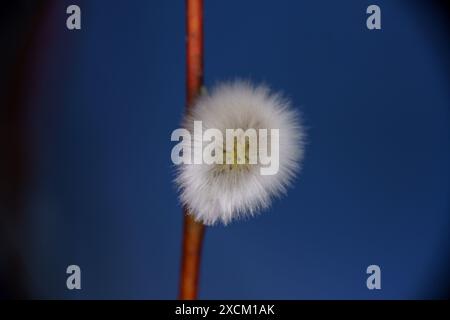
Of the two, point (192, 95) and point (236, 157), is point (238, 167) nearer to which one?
point (236, 157)

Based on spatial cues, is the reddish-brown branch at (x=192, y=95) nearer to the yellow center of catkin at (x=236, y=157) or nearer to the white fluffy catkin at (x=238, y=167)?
the white fluffy catkin at (x=238, y=167)

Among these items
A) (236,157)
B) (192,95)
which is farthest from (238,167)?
(192,95)

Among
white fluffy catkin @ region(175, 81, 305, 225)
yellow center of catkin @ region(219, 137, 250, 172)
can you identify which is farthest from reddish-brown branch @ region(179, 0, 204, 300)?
yellow center of catkin @ region(219, 137, 250, 172)

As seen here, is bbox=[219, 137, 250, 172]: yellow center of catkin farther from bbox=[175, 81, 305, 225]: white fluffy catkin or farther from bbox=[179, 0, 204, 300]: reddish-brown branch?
bbox=[179, 0, 204, 300]: reddish-brown branch
